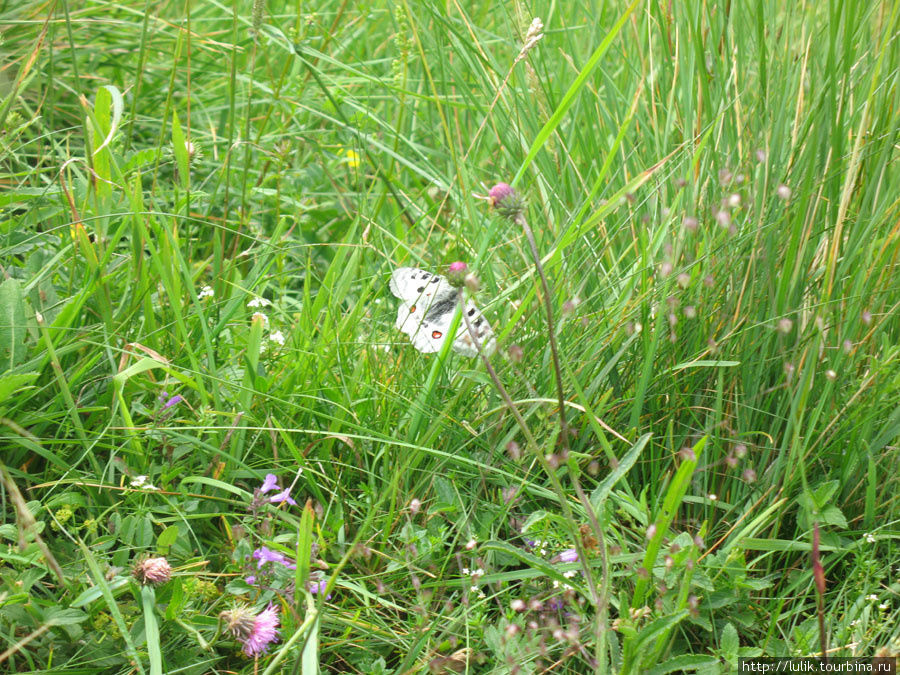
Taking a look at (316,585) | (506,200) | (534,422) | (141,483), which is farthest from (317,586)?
(506,200)

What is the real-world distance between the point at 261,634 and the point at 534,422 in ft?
1.88

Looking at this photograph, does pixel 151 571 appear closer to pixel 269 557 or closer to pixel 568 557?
pixel 269 557

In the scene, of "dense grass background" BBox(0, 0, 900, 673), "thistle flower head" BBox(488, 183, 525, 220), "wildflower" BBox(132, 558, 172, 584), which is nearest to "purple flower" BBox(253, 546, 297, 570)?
"dense grass background" BBox(0, 0, 900, 673)

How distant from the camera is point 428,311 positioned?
1.50 meters

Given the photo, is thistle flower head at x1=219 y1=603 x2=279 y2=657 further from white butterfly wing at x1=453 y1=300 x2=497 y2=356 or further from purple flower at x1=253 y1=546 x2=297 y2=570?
white butterfly wing at x1=453 y1=300 x2=497 y2=356

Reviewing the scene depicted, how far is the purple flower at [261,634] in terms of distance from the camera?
115cm

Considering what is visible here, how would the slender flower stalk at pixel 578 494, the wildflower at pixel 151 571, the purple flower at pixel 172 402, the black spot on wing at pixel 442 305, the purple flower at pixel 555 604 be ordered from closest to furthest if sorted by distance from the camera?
the slender flower stalk at pixel 578 494
the wildflower at pixel 151 571
the purple flower at pixel 555 604
the purple flower at pixel 172 402
the black spot on wing at pixel 442 305

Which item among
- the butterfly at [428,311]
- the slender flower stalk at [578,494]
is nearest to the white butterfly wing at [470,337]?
the butterfly at [428,311]

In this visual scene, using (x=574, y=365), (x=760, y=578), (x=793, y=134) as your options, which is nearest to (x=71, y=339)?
(x=574, y=365)

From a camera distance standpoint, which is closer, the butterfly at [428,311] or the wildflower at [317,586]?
the wildflower at [317,586]

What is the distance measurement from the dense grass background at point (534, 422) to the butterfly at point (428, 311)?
53mm

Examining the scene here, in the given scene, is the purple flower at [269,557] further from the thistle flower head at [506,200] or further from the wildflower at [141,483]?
the thistle flower head at [506,200]

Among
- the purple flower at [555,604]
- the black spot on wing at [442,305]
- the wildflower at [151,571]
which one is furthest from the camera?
the black spot on wing at [442,305]

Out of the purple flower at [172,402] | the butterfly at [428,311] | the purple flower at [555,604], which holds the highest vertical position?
the butterfly at [428,311]
